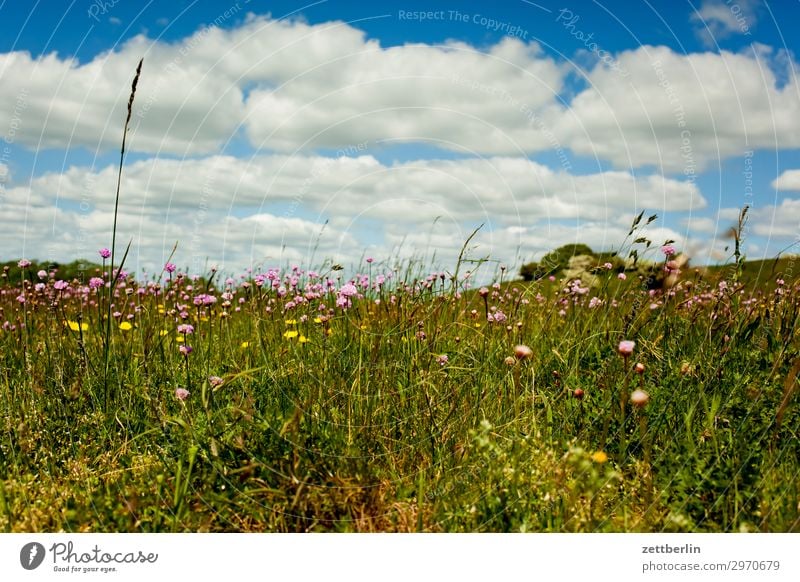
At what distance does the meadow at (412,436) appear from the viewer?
2.57 m

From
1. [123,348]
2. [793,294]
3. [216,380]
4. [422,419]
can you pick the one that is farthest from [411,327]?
[793,294]

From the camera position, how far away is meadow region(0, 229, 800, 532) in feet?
8.42
